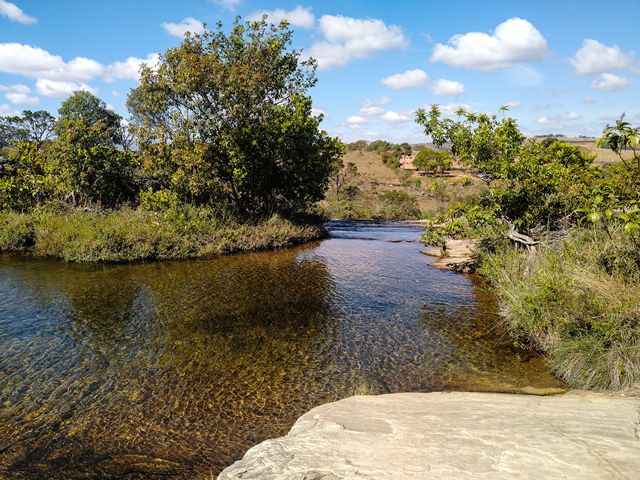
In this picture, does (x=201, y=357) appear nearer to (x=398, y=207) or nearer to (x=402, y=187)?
(x=398, y=207)

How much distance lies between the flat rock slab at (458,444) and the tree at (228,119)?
18.7 metres

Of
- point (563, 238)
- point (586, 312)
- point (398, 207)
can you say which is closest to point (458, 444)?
point (586, 312)

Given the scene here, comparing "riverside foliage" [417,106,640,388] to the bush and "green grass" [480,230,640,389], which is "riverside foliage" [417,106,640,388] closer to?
"green grass" [480,230,640,389]

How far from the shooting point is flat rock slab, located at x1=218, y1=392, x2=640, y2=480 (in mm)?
3803

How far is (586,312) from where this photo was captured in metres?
7.99

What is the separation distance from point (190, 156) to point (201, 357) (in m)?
14.6

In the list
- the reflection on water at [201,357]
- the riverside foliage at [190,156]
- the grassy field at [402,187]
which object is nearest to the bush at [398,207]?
the grassy field at [402,187]

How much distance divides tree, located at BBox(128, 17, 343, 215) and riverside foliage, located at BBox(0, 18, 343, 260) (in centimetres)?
5

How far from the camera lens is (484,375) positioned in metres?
8.40

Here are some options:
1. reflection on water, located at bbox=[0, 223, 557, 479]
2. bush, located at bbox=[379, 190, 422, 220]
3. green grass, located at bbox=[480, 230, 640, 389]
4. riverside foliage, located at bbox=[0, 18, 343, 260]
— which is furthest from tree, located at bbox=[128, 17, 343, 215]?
bush, located at bbox=[379, 190, 422, 220]

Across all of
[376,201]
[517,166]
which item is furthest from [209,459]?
[376,201]

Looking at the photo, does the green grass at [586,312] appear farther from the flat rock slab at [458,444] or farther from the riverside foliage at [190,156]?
the riverside foliage at [190,156]

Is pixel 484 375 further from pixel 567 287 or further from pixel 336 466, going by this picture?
pixel 336 466

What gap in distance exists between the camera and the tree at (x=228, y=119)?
2142 centimetres
